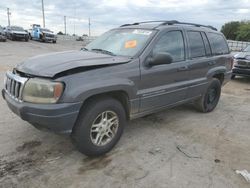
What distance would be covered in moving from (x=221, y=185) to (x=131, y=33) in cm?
272

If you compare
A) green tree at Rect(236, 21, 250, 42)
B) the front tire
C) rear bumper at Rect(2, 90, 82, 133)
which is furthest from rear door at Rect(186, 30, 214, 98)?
green tree at Rect(236, 21, 250, 42)

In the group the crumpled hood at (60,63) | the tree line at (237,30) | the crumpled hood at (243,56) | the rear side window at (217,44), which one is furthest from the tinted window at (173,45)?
the tree line at (237,30)

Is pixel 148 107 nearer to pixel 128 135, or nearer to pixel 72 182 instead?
pixel 128 135

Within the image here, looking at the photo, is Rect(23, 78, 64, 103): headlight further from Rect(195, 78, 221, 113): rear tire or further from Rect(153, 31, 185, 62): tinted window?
Rect(195, 78, 221, 113): rear tire

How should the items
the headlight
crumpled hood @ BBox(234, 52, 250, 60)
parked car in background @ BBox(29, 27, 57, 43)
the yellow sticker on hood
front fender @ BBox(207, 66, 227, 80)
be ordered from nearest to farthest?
the headlight
the yellow sticker on hood
front fender @ BBox(207, 66, 227, 80)
crumpled hood @ BBox(234, 52, 250, 60)
parked car in background @ BBox(29, 27, 57, 43)

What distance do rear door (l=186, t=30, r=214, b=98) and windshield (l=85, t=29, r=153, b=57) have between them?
1089mm

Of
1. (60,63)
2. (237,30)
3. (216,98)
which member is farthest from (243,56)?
(237,30)

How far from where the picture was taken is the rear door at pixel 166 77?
409 centimetres

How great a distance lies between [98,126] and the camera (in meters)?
3.63

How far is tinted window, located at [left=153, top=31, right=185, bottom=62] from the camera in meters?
4.33

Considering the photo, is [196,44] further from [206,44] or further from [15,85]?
[15,85]

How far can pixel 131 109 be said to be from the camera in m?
3.98

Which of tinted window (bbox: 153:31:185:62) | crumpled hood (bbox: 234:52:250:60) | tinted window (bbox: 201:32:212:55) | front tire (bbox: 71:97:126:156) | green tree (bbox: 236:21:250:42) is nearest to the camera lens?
front tire (bbox: 71:97:126:156)

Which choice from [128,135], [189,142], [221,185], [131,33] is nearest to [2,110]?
[128,135]
